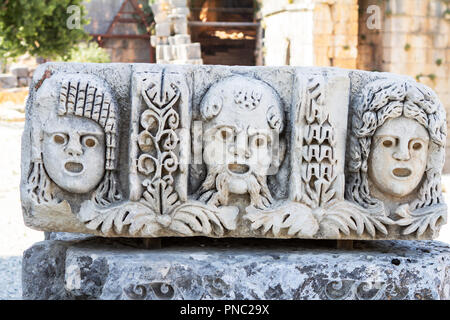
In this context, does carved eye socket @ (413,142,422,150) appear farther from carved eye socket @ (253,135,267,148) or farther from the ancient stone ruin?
the ancient stone ruin

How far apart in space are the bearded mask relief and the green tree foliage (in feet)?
26.3

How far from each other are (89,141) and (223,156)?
0.60m

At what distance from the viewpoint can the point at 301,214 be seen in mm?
2564

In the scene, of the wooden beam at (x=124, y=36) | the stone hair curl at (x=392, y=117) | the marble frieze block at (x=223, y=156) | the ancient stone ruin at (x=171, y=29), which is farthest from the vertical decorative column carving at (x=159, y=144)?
the wooden beam at (x=124, y=36)

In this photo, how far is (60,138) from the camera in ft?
8.35

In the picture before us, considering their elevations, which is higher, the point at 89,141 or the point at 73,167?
the point at 89,141

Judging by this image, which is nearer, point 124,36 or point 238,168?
point 238,168

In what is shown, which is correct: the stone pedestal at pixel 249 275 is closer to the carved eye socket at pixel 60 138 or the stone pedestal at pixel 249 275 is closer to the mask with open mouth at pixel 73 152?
the mask with open mouth at pixel 73 152

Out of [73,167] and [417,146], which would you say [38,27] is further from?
[417,146]

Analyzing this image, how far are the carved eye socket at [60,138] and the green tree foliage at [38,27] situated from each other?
25.5ft

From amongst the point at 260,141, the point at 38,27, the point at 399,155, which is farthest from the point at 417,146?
the point at 38,27

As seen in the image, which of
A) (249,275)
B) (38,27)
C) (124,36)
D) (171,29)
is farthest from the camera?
(124,36)

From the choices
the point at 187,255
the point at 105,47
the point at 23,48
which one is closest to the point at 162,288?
the point at 187,255

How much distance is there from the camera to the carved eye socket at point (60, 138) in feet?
8.30
